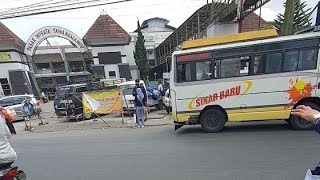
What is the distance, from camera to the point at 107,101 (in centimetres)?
1445

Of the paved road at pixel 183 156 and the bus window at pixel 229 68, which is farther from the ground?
the bus window at pixel 229 68

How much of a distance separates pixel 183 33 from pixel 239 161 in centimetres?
2832

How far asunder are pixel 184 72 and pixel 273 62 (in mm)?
2753

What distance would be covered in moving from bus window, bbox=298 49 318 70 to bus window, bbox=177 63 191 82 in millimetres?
3358

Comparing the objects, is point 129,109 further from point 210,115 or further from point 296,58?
point 296,58

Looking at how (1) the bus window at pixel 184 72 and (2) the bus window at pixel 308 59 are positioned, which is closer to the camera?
(2) the bus window at pixel 308 59

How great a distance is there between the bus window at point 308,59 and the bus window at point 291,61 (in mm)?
121

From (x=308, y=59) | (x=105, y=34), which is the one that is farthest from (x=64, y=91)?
(x=105, y=34)

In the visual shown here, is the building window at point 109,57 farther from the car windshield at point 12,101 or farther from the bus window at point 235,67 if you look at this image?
the bus window at point 235,67

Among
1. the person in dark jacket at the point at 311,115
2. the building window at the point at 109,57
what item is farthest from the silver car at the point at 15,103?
the person in dark jacket at the point at 311,115

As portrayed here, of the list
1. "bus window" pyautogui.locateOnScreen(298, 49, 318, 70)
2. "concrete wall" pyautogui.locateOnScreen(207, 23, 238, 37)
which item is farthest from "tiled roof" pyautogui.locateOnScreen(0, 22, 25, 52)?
"bus window" pyautogui.locateOnScreen(298, 49, 318, 70)

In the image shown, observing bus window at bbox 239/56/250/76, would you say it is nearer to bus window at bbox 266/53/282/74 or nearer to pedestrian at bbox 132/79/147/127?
bus window at bbox 266/53/282/74

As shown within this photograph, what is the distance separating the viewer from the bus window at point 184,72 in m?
10.0

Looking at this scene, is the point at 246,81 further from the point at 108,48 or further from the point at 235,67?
the point at 108,48
